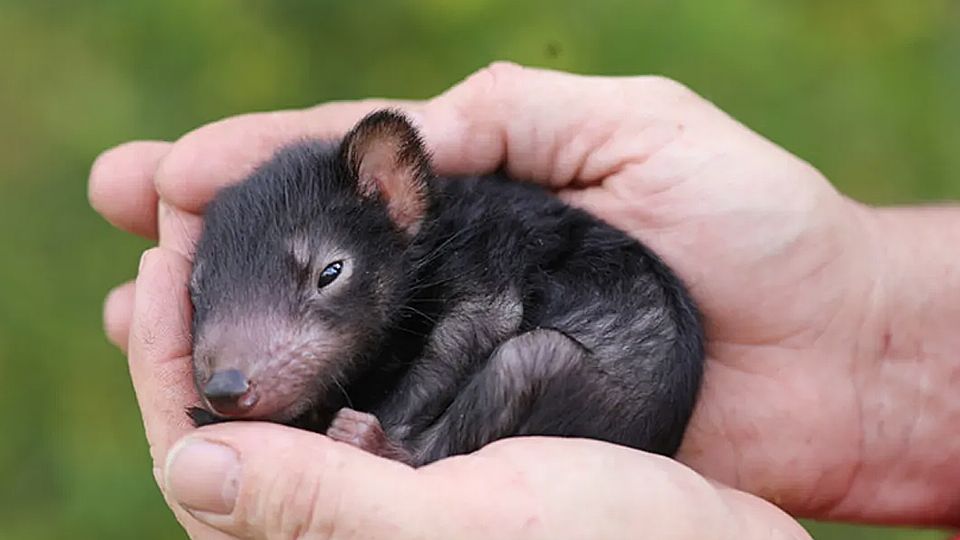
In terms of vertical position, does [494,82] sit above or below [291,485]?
above

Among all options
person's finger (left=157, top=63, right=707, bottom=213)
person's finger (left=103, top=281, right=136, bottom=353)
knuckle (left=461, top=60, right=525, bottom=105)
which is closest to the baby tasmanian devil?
person's finger (left=157, top=63, right=707, bottom=213)

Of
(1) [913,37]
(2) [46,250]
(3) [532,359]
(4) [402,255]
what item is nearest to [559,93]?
(4) [402,255]

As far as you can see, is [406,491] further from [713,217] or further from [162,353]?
[713,217]

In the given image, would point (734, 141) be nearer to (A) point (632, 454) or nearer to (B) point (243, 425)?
(A) point (632, 454)

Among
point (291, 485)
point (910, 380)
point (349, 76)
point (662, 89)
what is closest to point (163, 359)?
point (291, 485)

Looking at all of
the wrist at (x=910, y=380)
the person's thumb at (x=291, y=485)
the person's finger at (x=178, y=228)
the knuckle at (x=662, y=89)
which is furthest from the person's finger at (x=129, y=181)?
the wrist at (x=910, y=380)

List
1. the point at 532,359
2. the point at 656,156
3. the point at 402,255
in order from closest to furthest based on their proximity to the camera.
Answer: the point at 532,359
the point at 402,255
the point at 656,156
